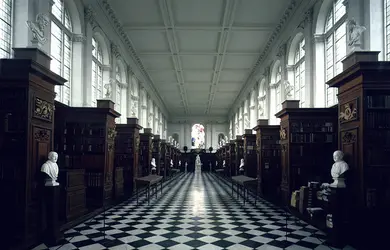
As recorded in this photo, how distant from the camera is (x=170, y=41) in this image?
15.8 meters

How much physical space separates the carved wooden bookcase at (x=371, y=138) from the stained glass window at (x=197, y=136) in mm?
33913

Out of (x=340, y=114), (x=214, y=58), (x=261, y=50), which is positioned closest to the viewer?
(x=340, y=114)

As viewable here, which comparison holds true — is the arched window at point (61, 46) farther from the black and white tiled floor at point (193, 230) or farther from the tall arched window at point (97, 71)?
the black and white tiled floor at point (193, 230)

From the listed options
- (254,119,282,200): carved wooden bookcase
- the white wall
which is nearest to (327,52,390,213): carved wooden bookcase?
(254,119,282,200): carved wooden bookcase

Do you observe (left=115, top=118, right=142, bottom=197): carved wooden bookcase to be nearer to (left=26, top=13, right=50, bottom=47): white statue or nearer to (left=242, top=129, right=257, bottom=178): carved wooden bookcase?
(left=242, top=129, right=257, bottom=178): carved wooden bookcase

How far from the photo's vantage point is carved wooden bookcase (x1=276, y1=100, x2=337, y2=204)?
9234 mm

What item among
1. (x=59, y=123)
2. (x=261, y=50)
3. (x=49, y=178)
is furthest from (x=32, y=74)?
(x=261, y=50)

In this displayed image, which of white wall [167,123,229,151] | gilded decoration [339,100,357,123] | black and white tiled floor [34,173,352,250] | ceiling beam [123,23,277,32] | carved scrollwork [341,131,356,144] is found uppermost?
ceiling beam [123,23,277,32]

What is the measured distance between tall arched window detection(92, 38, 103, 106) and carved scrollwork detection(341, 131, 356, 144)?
9.14 metres

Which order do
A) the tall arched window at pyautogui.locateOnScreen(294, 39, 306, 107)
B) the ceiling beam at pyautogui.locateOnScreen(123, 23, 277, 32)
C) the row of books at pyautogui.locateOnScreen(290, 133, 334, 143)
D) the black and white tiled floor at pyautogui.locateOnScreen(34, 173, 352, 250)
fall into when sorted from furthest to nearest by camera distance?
the ceiling beam at pyautogui.locateOnScreen(123, 23, 277, 32)
the tall arched window at pyautogui.locateOnScreen(294, 39, 306, 107)
the row of books at pyautogui.locateOnScreen(290, 133, 334, 143)
the black and white tiled floor at pyautogui.locateOnScreen(34, 173, 352, 250)

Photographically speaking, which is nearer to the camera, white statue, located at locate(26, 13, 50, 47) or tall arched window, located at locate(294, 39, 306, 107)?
A: white statue, located at locate(26, 13, 50, 47)

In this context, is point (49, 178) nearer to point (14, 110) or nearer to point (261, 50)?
point (14, 110)

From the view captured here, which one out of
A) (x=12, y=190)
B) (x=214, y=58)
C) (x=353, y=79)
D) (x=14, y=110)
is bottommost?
(x=12, y=190)

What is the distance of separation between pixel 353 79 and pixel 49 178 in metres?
5.42
